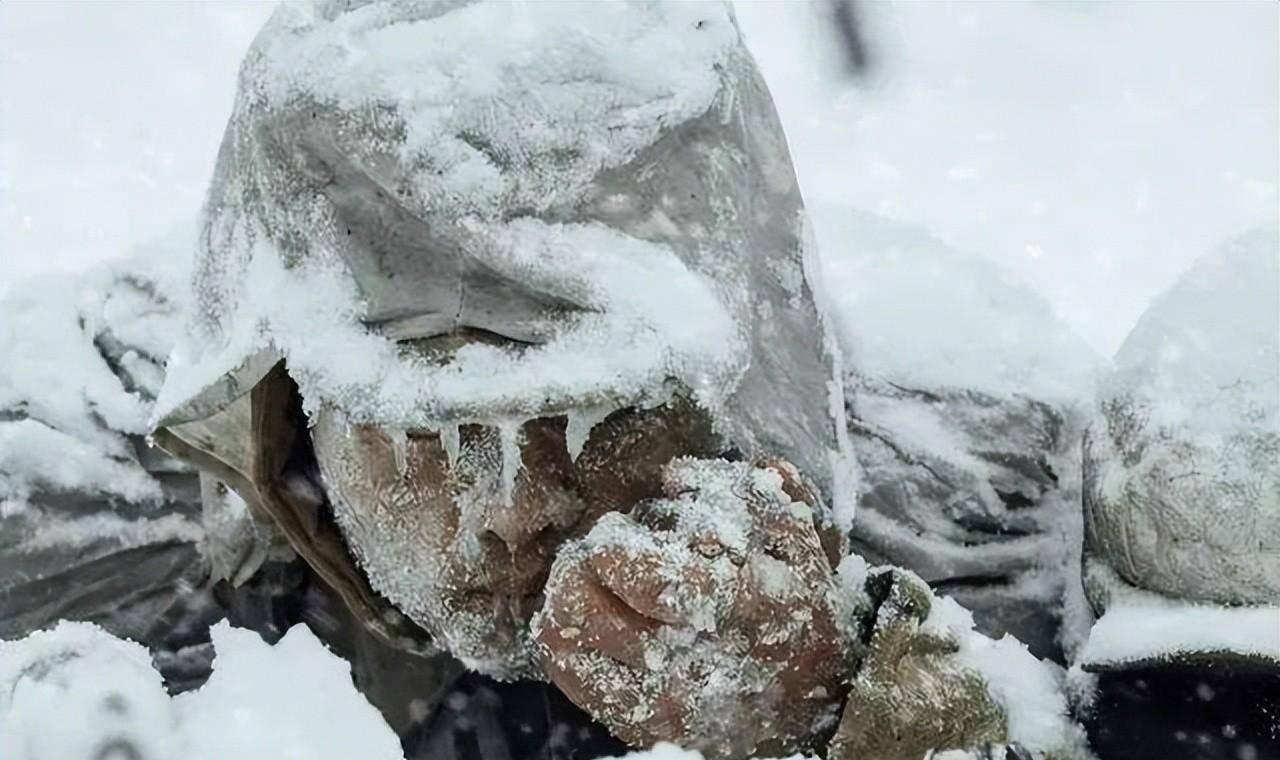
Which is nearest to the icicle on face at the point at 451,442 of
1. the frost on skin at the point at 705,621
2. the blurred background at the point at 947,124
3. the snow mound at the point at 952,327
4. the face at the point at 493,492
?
the face at the point at 493,492

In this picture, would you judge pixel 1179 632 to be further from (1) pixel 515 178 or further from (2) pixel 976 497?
(1) pixel 515 178

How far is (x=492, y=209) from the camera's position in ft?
3.27

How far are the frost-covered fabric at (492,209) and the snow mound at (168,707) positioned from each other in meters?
0.37

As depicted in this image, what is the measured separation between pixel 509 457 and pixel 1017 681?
0.31m

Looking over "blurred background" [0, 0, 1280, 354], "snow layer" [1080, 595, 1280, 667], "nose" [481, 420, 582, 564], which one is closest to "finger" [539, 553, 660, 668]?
"nose" [481, 420, 582, 564]

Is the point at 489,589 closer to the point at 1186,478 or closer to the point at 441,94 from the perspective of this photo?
the point at 441,94

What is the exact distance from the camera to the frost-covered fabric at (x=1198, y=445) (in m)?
1.07

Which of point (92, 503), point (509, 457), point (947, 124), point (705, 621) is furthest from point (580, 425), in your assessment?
point (947, 124)

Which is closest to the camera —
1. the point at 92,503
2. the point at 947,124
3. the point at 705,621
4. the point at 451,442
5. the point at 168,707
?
the point at 168,707

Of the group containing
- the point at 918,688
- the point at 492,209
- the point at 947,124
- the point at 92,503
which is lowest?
the point at 947,124

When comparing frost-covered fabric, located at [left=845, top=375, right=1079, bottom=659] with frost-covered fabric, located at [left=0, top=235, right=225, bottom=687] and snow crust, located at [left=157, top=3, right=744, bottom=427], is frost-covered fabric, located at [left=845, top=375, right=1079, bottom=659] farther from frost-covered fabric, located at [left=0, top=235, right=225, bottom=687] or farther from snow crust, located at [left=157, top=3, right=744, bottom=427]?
frost-covered fabric, located at [left=0, top=235, right=225, bottom=687]

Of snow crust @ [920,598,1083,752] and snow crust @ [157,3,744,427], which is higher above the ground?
snow crust @ [157,3,744,427]

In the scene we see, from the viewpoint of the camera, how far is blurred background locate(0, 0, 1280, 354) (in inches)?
120

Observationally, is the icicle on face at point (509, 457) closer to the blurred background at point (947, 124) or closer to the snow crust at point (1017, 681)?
the snow crust at point (1017, 681)
